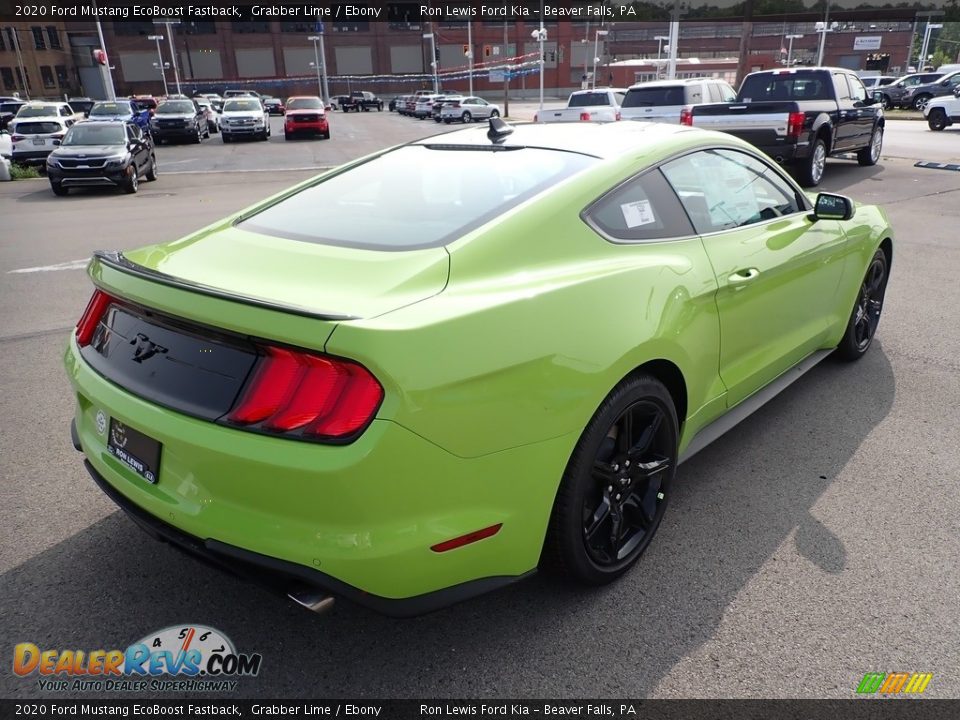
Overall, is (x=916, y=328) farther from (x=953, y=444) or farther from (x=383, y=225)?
(x=383, y=225)

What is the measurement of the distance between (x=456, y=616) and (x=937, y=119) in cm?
2923

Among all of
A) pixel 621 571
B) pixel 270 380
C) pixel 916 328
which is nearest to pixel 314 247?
pixel 270 380

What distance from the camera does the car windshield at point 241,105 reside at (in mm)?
29064

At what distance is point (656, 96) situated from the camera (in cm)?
1681

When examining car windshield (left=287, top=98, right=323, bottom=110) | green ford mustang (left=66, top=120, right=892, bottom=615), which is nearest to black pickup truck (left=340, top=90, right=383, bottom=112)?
car windshield (left=287, top=98, right=323, bottom=110)

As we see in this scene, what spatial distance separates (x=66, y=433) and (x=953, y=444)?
477 centimetres

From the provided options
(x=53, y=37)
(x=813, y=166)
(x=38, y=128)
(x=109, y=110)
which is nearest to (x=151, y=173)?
(x=38, y=128)

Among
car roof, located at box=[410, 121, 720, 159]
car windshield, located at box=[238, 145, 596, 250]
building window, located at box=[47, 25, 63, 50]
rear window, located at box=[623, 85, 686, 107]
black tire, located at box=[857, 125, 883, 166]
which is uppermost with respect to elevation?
building window, located at box=[47, 25, 63, 50]

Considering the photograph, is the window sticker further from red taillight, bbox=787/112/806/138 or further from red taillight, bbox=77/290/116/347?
red taillight, bbox=787/112/806/138

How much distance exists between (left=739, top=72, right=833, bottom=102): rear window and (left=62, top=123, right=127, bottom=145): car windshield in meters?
13.2

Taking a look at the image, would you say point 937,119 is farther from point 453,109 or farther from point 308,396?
point 308,396

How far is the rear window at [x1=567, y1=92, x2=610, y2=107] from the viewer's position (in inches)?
916

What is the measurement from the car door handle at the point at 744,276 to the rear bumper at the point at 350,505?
1289mm

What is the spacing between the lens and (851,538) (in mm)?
2996
